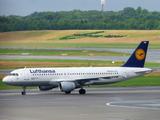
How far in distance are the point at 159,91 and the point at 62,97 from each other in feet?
43.0

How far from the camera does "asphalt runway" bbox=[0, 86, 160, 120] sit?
3459cm

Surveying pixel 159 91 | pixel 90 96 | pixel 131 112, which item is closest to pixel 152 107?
pixel 131 112

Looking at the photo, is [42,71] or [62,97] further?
[42,71]

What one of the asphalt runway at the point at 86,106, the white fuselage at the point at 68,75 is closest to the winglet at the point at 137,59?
the white fuselage at the point at 68,75

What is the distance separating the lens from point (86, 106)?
135 feet

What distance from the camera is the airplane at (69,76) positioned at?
52.5 m

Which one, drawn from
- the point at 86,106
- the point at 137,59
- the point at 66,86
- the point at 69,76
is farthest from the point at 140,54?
the point at 86,106

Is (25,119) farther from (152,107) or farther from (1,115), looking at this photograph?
(152,107)

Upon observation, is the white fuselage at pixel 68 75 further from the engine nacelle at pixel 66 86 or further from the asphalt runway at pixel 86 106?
the asphalt runway at pixel 86 106

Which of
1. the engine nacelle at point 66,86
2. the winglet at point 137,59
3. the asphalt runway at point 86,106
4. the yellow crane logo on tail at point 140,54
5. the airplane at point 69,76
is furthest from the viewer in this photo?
the yellow crane logo on tail at point 140,54

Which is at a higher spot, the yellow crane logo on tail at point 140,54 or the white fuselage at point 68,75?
the yellow crane logo on tail at point 140,54

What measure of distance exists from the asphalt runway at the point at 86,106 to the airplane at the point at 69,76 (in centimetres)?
137

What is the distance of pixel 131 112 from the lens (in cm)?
3697

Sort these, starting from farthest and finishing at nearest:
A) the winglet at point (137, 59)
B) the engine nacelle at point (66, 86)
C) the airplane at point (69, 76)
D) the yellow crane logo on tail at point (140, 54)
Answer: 1. the yellow crane logo on tail at point (140, 54)
2. the winglet at point (137, 59)
3. the airplane at point (69, 76)
4. the engine nacelle at point (66, 86)
